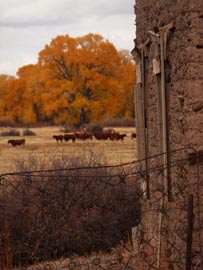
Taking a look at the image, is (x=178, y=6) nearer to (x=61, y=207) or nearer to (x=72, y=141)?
(x=61, y=207)

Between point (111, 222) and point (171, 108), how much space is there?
85.5 inches

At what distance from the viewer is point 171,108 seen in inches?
312

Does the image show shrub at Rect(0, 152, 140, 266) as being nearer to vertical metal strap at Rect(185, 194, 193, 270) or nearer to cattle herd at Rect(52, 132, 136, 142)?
vertical metal strap at Rect(185, 194, 193, 270)

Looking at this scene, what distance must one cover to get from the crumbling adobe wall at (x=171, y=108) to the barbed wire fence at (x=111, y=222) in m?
0.02

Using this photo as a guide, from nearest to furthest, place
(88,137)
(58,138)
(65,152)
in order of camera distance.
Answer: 1. (65,152)
2. (58,138)
3. (88,137)

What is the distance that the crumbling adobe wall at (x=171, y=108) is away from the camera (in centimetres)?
727

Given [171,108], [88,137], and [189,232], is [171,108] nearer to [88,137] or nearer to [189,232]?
[189,232]

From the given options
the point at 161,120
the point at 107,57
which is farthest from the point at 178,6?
the point at 107,57

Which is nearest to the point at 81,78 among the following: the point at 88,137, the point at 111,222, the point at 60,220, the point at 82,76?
the point at 82,76

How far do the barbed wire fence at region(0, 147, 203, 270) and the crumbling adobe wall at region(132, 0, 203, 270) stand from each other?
21 mm

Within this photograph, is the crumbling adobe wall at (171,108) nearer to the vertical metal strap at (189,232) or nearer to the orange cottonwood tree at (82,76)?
the vertical metal strap at (189,232)

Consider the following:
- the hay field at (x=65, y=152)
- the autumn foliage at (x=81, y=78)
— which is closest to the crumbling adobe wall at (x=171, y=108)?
→ the hay field at (x=65, y=152)

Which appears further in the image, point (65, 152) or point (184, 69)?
point (65, 152)

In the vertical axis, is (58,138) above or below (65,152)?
below
